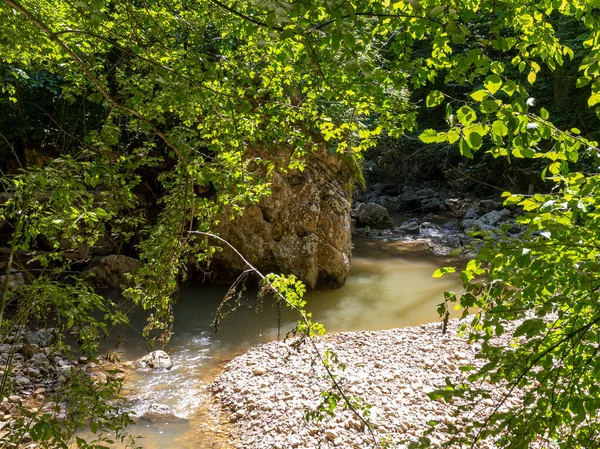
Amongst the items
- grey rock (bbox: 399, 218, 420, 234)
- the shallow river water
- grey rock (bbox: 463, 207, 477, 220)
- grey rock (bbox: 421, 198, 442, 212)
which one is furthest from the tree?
grey rock (bbox: 421, 198, 442, 212)

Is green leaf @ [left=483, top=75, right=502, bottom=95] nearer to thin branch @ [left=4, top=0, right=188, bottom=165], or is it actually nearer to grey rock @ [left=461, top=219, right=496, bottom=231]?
thin branch @ [left=4, top=0, right=188, bottom=165]

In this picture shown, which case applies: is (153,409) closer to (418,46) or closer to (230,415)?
(230,415)

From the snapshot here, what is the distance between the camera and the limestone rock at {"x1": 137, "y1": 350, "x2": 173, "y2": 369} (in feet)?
22.9

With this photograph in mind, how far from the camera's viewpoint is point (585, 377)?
2.07 metres

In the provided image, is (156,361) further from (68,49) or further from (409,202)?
(409,202)

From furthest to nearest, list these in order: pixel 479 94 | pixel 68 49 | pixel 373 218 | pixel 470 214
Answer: pixel 470 214, pixel 373 218, pixel 68 49, pixel 479 94

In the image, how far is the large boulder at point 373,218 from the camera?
17.4m

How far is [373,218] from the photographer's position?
17.5 meters

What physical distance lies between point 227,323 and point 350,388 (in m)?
3.36

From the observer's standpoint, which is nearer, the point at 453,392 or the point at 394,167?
the point at 453,392

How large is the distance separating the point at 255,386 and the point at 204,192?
5.47 metres

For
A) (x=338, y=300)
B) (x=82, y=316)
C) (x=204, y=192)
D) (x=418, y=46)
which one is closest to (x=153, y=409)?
(x=82, y=316)

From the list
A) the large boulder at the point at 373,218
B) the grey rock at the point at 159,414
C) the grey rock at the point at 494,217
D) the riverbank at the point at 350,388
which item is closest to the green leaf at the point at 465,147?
the riverbank at the point at 350,388

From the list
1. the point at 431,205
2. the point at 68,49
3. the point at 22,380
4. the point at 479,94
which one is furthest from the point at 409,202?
the point at 68,49
